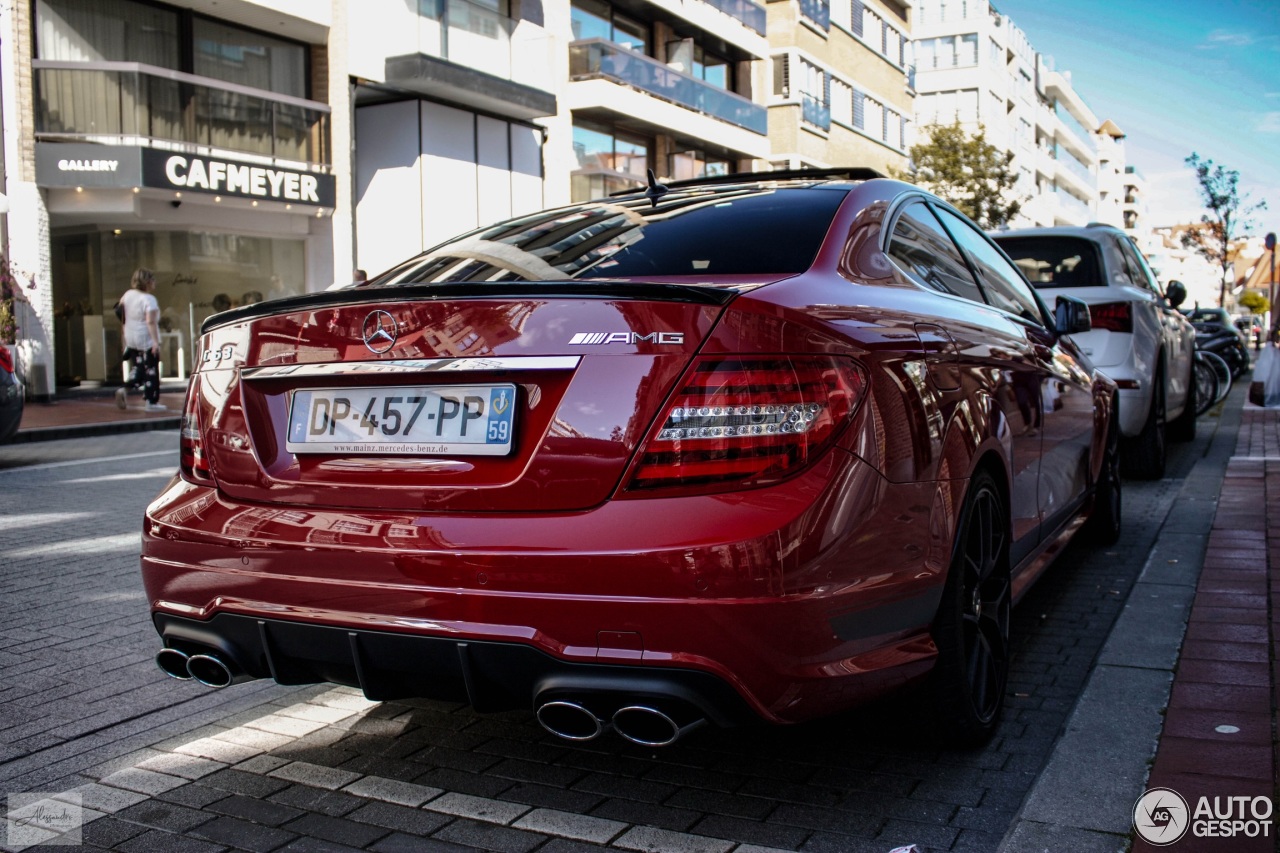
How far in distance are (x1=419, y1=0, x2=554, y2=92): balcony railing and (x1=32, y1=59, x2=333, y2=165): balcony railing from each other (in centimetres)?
285

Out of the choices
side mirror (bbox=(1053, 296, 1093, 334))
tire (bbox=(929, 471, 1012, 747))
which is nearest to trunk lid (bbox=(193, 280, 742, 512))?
tire (bbox=(929, 471, 1012, 747))

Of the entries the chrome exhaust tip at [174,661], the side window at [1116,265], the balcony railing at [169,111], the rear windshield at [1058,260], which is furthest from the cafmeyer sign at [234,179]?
the chrome exhaust tip at [174,661]

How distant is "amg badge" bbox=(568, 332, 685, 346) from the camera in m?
2.58

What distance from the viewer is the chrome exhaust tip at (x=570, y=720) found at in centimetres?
259

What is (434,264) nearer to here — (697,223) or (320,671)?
(697,223)

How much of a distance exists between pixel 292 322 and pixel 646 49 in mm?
33104

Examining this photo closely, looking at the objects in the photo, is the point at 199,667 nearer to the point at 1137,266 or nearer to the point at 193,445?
the point at 193,445

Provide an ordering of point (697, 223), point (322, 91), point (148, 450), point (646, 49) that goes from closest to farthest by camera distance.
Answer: point (697, 223) → point (148, 450) → point (322, 91) → point (646, 49)

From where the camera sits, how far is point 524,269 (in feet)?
10.3

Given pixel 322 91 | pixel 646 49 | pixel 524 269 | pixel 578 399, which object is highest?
pixel 646 49

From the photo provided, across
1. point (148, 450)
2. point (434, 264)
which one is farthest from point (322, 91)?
point (434, 264)

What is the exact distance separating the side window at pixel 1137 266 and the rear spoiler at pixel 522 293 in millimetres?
7041

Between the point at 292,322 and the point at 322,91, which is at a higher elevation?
the point at 322,91

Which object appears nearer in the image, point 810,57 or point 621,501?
point 621,501
